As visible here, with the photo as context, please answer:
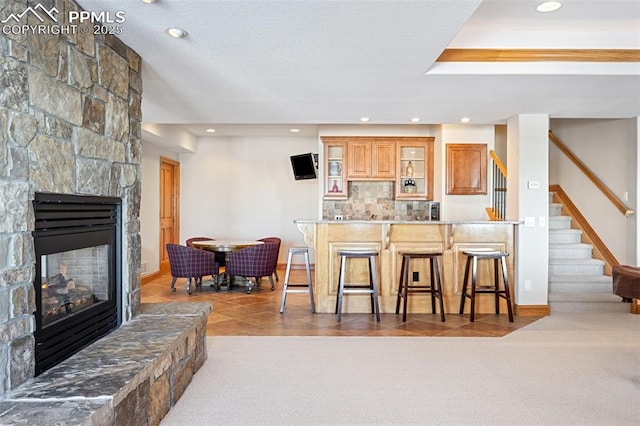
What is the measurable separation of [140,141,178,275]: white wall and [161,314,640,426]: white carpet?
351 cm

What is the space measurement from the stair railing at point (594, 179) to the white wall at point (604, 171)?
4 centimetres

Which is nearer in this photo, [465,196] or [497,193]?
[497,193]

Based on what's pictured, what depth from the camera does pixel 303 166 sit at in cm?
767

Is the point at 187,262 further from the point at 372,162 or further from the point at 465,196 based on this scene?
the point at 465,196

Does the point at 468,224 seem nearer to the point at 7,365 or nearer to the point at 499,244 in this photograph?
the point at 499,244

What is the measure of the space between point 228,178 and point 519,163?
17.4 feet

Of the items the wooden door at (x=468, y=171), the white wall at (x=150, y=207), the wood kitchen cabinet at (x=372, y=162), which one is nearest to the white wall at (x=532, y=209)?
the wooden door at (x=468, y=171)

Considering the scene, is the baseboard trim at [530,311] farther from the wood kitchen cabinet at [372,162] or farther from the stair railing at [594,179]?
the wood kitchen cabinet at [372,162]

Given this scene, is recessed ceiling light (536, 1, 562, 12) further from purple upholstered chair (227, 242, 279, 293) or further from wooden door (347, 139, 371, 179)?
purple upholstered chair (227, 242, 279, 293)

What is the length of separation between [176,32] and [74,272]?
57.8 inches

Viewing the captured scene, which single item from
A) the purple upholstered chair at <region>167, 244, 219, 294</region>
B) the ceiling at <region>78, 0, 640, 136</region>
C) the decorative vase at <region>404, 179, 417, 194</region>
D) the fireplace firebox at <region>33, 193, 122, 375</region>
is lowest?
the purple upholstered chair at <region>167, 244, 219, 294</region>

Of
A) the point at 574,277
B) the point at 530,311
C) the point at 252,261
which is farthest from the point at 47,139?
the point at 574,277

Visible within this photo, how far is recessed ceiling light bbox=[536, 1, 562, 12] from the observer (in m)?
2.74

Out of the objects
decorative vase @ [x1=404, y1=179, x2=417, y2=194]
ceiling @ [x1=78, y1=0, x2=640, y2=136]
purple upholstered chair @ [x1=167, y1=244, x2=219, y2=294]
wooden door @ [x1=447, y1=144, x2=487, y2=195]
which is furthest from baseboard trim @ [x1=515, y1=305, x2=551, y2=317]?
purple upholstered chair @ [x1=167, y1=244, x2=219, y2=294]
